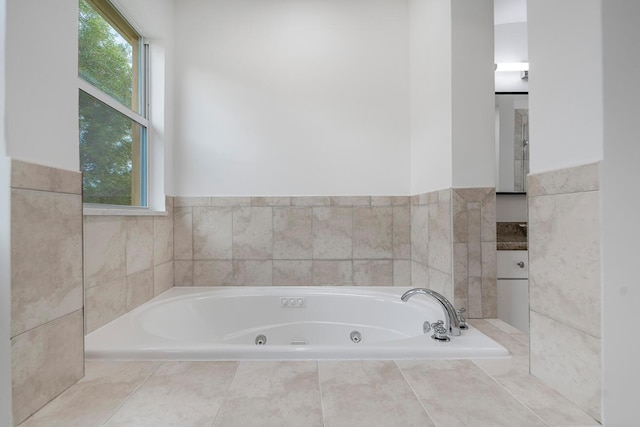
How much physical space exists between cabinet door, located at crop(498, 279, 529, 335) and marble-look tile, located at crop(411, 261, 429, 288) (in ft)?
1.37

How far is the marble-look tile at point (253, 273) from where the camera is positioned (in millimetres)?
2260

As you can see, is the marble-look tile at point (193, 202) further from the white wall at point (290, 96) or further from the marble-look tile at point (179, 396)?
the marble-look tile at point (179, 396)

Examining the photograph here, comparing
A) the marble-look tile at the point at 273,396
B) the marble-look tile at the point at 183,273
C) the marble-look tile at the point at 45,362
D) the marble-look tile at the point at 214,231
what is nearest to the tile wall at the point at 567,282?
the marble-look tile at the point at 273,396

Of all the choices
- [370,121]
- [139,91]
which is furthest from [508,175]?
[139,91]

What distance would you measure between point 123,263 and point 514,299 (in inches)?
86.4

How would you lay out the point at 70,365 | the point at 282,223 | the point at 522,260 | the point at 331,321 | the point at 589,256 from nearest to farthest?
1. the point at 589,256
2. the point at 70,365
3. the point at 522,260
4. the point at 331,321
5. the point at 282,223

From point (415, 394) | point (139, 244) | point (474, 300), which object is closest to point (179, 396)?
point (415, 394)

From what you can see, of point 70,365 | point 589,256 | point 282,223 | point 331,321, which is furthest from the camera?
point 282,223

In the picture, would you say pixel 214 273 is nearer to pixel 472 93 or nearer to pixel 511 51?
pixel 472 93

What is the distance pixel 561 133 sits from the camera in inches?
37.6

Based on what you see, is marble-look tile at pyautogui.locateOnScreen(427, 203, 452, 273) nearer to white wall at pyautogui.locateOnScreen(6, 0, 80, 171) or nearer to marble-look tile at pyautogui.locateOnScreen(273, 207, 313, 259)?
marble-look tile at pyautogui.locateOnScreen(273, 207, 313, 259)

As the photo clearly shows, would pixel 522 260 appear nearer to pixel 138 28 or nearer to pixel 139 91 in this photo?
pixel 139 91

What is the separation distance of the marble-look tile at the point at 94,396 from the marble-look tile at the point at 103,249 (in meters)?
0.43

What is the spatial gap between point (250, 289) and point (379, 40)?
6.37ft
